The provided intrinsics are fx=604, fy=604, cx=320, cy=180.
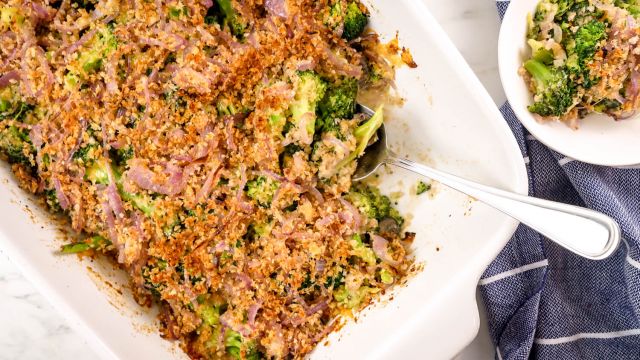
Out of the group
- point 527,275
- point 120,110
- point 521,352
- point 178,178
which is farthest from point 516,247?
point 120,110

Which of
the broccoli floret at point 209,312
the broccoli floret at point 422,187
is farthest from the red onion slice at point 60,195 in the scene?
the broccoli floret at point 422,187

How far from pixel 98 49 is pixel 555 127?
60.7 inches

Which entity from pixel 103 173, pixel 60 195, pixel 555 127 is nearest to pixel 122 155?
A: pixel 103 173

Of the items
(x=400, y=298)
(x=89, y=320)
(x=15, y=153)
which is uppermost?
(x=15, y=153)

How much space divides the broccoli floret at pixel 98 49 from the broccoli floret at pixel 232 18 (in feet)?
1.16

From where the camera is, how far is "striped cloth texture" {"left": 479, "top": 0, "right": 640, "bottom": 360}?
2168mm

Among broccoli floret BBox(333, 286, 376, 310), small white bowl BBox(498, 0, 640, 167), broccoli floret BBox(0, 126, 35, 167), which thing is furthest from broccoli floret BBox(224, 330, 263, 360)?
small white bowl BBox(498, 0, 640, 167)

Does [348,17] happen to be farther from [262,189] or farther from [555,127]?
[555,127]

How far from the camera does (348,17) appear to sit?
1.94m

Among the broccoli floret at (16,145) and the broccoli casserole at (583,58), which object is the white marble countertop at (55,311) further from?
the broccoli floret at (16,145)

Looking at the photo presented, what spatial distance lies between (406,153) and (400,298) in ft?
1.61

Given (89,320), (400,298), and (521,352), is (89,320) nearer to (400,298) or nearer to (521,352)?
(400,298)

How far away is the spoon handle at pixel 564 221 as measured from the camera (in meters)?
1.62

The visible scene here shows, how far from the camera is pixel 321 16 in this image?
1970 millimetres
